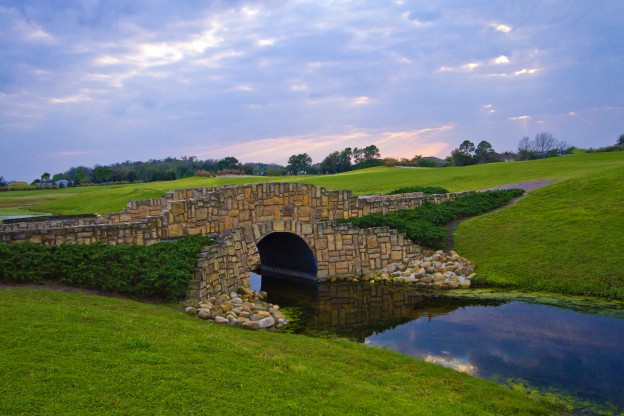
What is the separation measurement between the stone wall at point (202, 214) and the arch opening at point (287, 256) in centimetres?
145

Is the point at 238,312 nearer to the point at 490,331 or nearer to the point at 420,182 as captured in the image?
the point at 490,331

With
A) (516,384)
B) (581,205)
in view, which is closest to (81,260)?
(516,384)

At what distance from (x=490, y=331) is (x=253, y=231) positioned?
9567mm

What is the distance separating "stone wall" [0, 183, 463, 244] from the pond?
11.2 ft

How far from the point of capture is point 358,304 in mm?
18750

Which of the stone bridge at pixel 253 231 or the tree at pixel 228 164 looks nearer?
the stone bridge at pixel 253 231

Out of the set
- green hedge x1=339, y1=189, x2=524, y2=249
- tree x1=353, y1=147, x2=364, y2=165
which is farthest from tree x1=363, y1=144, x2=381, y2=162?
green hedge x1=339, y1=189, x2=524, y2=249

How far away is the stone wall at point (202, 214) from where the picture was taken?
53.9 ft

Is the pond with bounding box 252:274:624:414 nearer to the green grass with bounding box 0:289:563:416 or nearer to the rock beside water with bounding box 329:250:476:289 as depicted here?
the rock beside water with bounding box 329:250:476:289

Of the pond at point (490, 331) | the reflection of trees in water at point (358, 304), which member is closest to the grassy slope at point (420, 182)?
the reflection of trees in water at point (358, 304)

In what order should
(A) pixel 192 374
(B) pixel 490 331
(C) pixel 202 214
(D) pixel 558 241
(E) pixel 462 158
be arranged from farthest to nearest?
(E) pixel 462 158 → (D) pixel 558 241 → (C) pixel 202 214 → (B) pixel 490 331 → (A) pixel 192 374

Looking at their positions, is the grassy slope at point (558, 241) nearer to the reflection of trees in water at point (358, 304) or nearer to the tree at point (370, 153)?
the reflection of trees in water at point (358, 304)

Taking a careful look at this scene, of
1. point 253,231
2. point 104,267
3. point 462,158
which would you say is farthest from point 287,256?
point 462,158

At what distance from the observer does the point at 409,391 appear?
9953 mm
